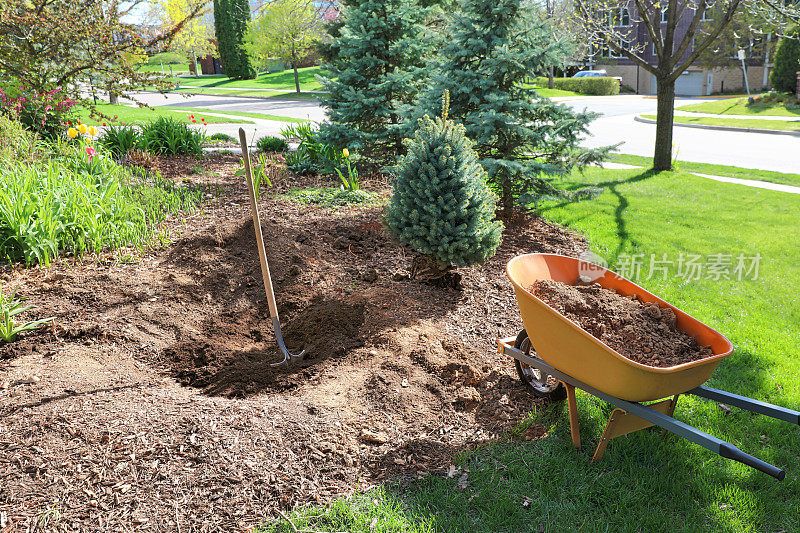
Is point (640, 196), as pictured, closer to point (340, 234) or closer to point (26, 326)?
point (340, 234)

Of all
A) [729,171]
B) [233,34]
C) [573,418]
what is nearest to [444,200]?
[573,418]

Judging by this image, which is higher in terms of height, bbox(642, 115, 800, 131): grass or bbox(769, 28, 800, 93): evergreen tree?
bbox(769, 28, 800, 93): evergreen tree

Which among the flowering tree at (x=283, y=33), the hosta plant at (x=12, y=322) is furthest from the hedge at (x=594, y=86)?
the hosta plant at (x=12, y=322)

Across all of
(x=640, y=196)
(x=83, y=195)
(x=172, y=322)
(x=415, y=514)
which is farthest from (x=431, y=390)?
(x=640, y=196)

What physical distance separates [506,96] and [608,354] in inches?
166

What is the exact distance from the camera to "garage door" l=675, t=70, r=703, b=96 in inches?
1511

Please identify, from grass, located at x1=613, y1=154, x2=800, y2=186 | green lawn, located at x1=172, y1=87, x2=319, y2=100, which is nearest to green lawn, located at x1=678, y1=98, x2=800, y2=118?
grass, located at x1=613, y1=154, x2=800, y2=186

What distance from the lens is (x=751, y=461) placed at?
6.93 feet

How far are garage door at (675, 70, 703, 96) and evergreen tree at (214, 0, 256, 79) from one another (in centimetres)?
3231

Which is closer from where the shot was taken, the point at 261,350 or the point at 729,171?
the point at 261,350

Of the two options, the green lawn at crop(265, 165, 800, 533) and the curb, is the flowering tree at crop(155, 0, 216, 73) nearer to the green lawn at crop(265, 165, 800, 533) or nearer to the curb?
the curb

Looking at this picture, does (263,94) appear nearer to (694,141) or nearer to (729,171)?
(694,141)

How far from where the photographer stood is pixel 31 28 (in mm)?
7242

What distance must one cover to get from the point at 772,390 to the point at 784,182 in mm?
7448
